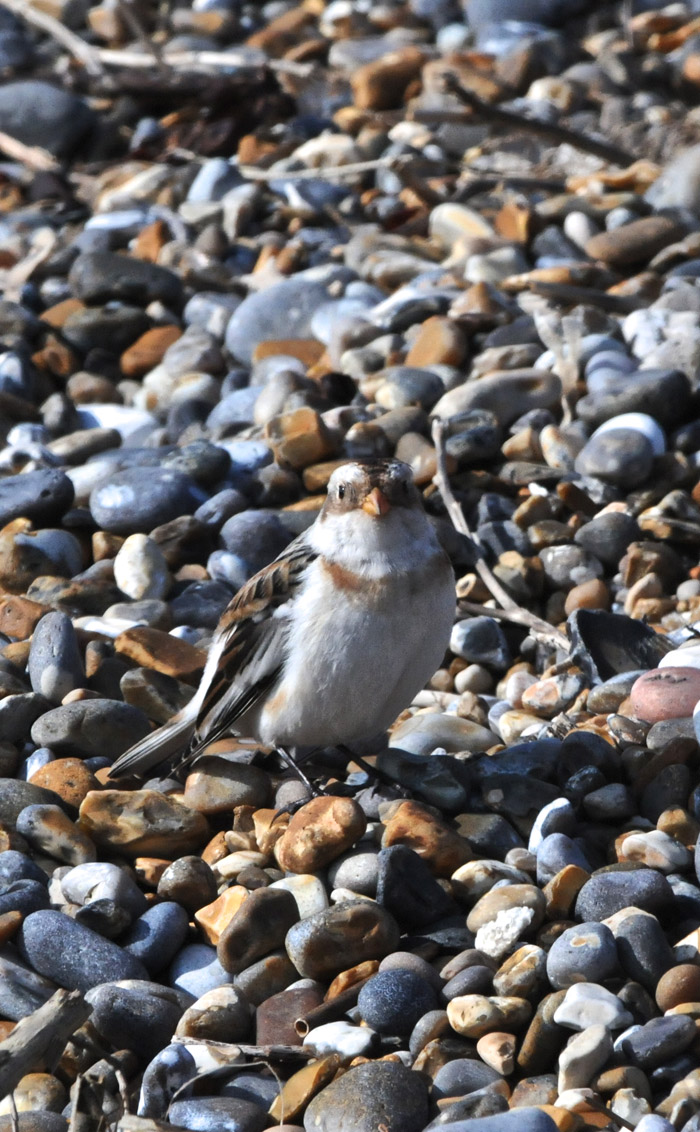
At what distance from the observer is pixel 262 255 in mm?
6938

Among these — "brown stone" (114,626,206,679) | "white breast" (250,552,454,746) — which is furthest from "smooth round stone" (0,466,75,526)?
"white breast" (250,552,454,746)

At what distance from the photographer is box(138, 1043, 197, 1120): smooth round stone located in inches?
→ 106

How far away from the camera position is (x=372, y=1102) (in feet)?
8.29

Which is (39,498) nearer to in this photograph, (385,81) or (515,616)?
(515,616)

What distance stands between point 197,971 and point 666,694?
4.38 feet

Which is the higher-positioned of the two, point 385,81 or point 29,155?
point 385,81

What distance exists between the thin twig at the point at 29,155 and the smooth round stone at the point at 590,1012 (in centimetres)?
681

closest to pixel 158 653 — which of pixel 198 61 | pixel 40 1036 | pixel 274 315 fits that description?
pixel 40 1036

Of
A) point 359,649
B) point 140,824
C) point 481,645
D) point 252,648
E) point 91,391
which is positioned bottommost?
point 481,645

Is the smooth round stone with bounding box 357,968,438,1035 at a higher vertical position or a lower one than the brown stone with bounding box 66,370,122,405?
higher

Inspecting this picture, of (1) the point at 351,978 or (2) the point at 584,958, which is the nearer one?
(2) the point at 584,958

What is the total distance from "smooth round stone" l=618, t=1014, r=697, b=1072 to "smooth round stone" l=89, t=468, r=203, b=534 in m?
2.85

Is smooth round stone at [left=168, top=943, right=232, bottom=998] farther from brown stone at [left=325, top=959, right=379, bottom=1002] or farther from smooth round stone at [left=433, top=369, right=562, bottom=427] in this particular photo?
smooth round stone at [left=433, top=369, right=562, bottom=427]

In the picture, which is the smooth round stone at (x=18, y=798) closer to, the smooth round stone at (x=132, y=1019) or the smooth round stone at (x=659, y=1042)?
the smooth round stone at (x=132, y=1019)
